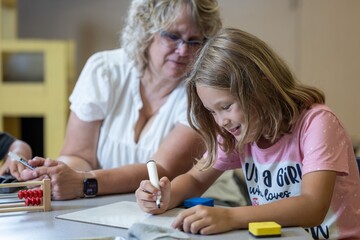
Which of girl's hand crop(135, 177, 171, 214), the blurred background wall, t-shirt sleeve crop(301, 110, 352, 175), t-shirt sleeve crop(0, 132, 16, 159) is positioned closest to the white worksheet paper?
girl's hand crop(135, 177, 171, 214)

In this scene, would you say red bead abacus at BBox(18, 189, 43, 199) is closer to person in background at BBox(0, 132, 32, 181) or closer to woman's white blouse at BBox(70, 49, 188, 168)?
person in background at BBox(0, 132, 32, 181)

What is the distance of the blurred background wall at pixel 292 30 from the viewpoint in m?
3.15

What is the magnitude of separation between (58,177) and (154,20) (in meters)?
0.57

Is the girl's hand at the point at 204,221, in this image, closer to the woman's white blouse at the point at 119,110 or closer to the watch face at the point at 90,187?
the watch face at the point at 90,187

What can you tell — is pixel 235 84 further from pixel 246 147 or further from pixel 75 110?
pixel 75 110

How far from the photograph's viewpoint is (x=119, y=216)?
1105 millimetres

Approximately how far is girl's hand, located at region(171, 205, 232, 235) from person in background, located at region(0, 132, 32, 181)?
573 mm

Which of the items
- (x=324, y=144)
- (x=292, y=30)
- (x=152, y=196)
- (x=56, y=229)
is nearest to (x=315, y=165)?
(x=324, y=144)

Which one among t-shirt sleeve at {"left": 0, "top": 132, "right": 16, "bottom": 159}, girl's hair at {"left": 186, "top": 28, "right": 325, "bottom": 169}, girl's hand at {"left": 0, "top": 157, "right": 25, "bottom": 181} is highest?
girl's hair at {"left": 186, "top": 28, "right": 325, "bottom": 169}

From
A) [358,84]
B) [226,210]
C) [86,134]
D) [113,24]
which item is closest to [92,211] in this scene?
[226,210]

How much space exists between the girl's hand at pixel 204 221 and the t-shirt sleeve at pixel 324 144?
0.75ft

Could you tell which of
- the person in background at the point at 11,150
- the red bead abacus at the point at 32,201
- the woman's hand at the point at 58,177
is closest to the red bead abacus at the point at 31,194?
the red bead abacus at the point at 32,201

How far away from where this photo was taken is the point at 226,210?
3.34 ft

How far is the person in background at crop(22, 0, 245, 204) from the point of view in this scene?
1.59m
